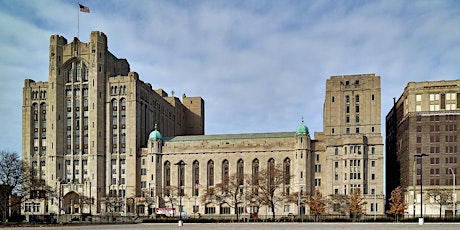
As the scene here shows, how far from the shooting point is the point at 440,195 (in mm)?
119625

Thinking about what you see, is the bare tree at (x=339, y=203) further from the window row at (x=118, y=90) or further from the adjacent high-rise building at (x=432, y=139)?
the window row at (x=118, y=90)

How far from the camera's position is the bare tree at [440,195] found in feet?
394

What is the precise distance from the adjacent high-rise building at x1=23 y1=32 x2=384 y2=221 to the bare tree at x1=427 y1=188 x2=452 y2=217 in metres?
15.0

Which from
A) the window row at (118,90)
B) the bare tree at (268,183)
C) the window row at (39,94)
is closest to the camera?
the bare tree at (268,183)

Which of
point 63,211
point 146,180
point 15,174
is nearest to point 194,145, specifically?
point 146,180

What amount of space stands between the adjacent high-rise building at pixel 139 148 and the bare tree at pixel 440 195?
15013mm

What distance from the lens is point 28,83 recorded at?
158375 mm

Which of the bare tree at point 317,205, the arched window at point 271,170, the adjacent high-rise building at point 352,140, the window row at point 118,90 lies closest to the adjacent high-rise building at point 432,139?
the adjacent high-rise building at point 352,140

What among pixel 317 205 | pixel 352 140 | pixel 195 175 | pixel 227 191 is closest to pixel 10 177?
pixel 227 191

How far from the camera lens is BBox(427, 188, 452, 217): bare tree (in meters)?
120

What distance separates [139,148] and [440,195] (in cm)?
8026

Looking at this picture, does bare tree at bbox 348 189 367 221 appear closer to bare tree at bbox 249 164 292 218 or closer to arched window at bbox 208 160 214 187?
bare tree at bbox 249 164 292 218

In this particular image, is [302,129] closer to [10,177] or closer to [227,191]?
[227,191]

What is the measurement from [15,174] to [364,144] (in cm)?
8270
